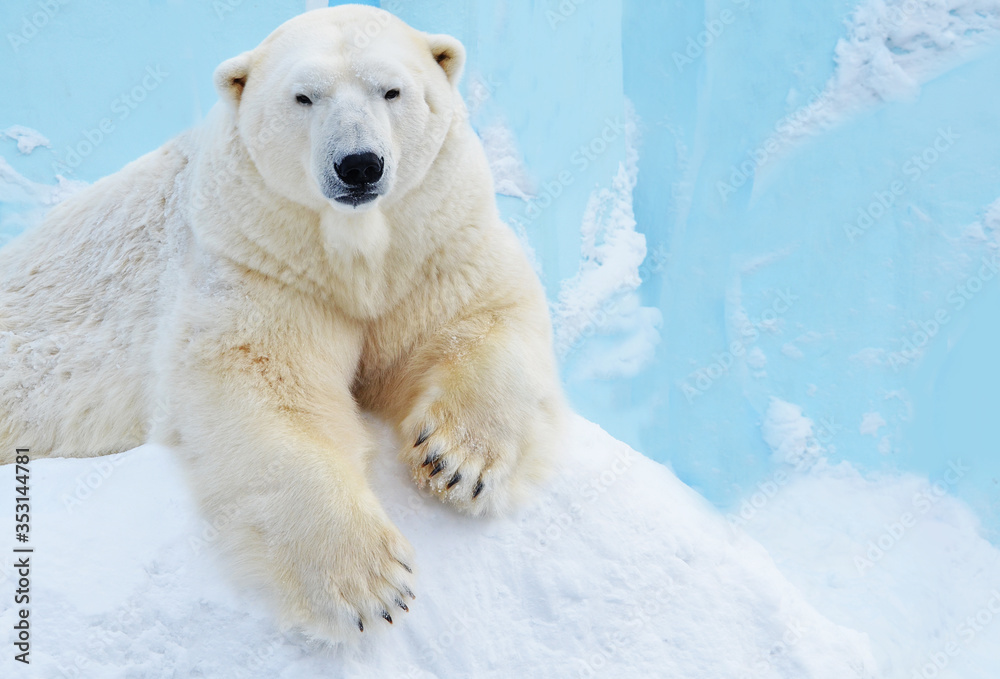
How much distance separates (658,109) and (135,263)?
5.07 m

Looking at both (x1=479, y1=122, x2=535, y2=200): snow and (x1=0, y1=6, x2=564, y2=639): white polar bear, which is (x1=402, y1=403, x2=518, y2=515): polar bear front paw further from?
(x1=479, y1=122, x2=535, y2=200): snow

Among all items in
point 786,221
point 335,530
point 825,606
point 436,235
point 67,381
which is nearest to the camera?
point 335,530

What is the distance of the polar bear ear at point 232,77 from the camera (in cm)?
241

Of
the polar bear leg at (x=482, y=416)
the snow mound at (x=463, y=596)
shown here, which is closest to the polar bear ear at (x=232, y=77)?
the polar bear leg at (x=482, y=416)

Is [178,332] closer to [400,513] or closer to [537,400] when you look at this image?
[400,513]

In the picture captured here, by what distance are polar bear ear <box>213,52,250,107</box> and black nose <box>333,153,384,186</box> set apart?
60 centimetres

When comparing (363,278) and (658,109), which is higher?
(363,278)

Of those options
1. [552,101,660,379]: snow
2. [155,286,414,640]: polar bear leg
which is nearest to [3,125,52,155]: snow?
[552,101,660,379]: snow

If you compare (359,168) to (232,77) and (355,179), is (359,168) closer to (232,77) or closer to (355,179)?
(355,179)

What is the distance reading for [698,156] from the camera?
6926 millimetres

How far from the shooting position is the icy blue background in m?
6.09

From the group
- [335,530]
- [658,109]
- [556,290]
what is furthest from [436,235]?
[658,109]

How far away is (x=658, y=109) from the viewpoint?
6.87 metres

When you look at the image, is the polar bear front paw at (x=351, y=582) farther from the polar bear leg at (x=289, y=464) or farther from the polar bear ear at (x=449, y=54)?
the polar bear ear at (x=449, y=54)
